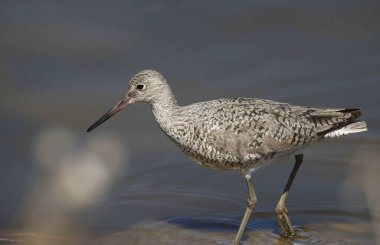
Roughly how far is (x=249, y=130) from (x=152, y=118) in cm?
271

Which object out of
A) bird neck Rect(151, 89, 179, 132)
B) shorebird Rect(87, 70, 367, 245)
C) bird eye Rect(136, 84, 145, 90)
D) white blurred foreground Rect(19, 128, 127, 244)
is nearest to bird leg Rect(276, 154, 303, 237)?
shorebird Rect(87, 70, 367, 245)

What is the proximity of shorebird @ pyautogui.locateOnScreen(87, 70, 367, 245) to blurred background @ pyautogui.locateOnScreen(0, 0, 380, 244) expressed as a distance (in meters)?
0.75

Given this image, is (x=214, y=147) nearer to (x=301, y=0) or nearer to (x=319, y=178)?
(x=319, y=178)

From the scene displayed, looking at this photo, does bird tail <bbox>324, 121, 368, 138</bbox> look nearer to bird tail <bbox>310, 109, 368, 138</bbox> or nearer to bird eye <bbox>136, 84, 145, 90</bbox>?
bird tail <bbox>310, 109, 368, 138</bbox>

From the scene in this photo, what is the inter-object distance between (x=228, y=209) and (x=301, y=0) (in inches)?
175

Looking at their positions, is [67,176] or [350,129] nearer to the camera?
[350,129]

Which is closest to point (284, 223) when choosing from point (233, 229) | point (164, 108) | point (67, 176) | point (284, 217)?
point (284, 217)

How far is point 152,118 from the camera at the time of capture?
36.7ft

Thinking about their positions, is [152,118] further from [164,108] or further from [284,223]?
[284,223]

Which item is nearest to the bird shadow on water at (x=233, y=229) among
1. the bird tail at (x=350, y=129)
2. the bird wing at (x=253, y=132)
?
the bird wing at (x=253, y=132)

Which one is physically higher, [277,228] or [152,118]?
[152,118]

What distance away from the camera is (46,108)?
37.1 feet

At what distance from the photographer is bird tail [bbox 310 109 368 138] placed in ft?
28.7

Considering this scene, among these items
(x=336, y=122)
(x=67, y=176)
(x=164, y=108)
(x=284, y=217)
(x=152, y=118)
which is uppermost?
(x=164, y=108)
